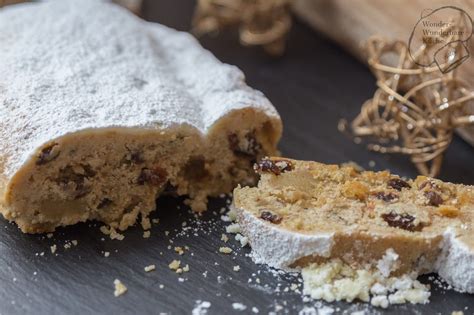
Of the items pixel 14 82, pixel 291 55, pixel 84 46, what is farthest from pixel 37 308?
pixel 291 55

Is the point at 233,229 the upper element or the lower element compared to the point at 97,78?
lower

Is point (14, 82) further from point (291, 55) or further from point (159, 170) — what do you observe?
point (291, 55)

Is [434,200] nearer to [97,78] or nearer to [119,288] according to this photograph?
[119,288]

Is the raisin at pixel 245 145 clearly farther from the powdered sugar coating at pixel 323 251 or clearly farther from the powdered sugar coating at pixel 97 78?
the powdered sugar coating at pixel 323 251

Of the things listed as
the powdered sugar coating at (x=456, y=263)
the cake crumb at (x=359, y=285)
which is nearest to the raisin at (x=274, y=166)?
the cake crumb at (x=359, y=285)

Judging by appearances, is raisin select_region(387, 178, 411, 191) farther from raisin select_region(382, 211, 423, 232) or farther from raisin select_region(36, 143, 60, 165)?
raisin select_region(36, 143, 60, 165)

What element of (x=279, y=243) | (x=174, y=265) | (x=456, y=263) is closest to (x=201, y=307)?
(x=174, y=265)

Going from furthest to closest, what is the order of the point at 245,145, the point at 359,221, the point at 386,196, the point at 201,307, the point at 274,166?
the point at 245,145 < the point at 274,166 < the point at 386,196 < the point at 359,221 < the point at 201,307
